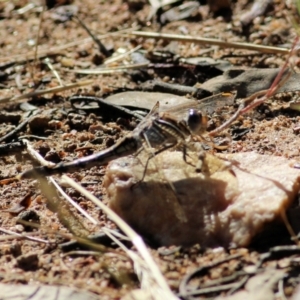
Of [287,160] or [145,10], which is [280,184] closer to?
[287,160]

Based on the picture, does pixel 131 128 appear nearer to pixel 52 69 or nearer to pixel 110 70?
pixel 110 70

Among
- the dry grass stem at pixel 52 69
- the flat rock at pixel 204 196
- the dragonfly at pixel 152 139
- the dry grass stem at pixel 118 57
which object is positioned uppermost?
the dragonfly at pixel 152 139

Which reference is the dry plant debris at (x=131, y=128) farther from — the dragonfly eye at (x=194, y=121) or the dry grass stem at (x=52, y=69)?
the dragonfly eye at (x=194, y=121)

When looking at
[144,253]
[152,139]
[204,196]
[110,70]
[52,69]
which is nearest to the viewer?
[144,253]

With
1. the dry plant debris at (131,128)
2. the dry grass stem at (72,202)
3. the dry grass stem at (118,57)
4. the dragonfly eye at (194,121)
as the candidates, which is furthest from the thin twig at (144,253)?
the dry grass stem at (118,57)

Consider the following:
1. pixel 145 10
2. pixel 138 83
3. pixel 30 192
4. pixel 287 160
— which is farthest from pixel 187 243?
pixel 145 10

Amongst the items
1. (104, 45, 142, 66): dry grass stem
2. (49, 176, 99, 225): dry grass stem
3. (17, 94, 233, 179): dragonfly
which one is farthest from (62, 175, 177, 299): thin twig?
(104, 45, 142, 66): dry grass stem

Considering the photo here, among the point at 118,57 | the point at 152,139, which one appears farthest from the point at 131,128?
the point at 118,57
